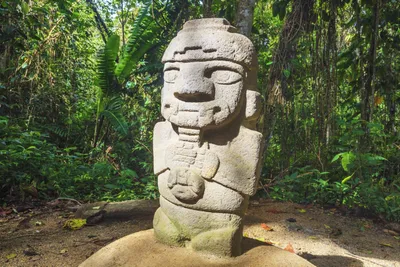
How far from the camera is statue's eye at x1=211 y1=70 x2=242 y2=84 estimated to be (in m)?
1.76

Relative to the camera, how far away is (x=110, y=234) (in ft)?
9.58

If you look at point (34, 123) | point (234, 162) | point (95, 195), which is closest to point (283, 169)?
point (95, 195)

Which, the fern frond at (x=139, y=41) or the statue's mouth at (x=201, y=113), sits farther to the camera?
the fern frond at (x=139, y=41)

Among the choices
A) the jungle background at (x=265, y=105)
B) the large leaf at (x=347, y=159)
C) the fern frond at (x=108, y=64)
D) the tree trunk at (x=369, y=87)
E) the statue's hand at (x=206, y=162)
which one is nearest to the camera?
the statue's hand at (x=206, y=162)

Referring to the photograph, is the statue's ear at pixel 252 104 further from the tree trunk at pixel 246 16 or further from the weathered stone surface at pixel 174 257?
the tree trunk at pixel 246 16

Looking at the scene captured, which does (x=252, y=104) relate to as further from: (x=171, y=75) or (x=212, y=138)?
(x=171, y=75)

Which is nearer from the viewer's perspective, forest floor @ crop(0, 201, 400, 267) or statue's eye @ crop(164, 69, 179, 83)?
statue's eye @ crop(164, 69, 179, 83)

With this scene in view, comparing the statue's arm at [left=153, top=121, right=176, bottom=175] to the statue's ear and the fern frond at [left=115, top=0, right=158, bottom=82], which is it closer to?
the statue's ear

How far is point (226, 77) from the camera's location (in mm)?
1771

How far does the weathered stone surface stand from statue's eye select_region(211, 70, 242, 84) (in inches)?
35.1

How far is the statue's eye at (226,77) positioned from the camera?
1762 millimetres

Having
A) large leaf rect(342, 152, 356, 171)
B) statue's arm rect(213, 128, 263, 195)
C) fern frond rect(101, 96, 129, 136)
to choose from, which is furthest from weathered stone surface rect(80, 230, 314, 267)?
fern frond rect(101, 96, 129, 136)

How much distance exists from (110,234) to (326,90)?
2838 mm

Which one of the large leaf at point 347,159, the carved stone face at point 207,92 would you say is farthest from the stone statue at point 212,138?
the large leaf at point 347,159
